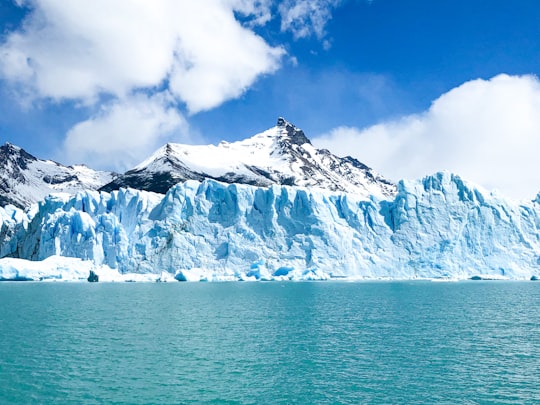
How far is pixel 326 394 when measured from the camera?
44.9 ft

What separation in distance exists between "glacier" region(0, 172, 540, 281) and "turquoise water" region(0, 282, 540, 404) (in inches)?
1277

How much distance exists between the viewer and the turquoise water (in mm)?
13695

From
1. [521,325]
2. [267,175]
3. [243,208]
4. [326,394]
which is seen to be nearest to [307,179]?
[267,175]

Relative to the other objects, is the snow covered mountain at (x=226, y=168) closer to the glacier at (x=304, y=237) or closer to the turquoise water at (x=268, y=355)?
the glacier at (x=304, y=237)

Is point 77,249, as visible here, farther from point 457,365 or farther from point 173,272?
point 457,365

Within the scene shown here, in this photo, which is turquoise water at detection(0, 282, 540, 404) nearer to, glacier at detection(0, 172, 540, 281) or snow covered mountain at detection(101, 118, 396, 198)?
glacier at detection(0, 172, 540, 281)

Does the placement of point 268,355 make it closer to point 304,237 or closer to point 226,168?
point 304,237

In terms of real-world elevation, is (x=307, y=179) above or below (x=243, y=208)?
above

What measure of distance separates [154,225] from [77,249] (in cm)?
1049

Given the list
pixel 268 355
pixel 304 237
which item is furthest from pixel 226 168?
pixel 268 355

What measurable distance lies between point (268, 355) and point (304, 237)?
45999 mm

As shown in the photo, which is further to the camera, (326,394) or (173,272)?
(173,272)

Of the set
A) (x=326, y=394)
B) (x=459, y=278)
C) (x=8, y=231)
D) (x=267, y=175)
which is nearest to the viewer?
(x=326, y=394)

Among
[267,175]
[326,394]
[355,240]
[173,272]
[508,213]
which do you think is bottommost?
[326,394]
